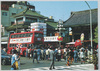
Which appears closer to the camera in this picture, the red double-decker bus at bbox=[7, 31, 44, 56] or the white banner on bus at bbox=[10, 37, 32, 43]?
the red double-decker bus at bbox=[7, 31, 44, 56]

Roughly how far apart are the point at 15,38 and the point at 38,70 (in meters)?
13.2

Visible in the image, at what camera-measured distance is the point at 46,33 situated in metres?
33.6

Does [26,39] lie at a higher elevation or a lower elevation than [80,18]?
lower

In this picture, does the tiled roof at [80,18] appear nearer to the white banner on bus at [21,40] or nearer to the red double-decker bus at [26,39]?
the red double-decker bus at [26,39]

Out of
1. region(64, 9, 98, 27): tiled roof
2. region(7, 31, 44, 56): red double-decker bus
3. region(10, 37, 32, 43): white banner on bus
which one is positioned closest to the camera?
region(7, 31, 44, 56): red double-decker bus

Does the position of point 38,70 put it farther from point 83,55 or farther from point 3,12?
point 3,12

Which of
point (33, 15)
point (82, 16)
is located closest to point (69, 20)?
point (82, 16)

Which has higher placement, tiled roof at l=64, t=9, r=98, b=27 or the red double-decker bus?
tiled roof at l=64, t=9, r=98, b=27

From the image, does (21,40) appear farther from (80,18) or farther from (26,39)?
(80,18)

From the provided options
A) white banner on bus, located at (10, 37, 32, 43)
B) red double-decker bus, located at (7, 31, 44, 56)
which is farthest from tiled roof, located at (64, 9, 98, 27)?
white banner on bus, located at (10, 37, 32, 43)

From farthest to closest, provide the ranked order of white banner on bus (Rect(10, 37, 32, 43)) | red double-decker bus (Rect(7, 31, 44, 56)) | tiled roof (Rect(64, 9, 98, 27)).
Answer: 1. tiled roof (Rect(64, 9, 98, 27))
2. white banner on bus (Rect(10, 37, 32, 43))
3. red double-decker bus (Rect(7, 31, 44, 56))

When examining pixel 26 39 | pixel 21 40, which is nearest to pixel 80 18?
pixel 26 39

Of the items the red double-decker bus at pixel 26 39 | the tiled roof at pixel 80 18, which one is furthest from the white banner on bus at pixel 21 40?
the tiled roof at pixel 80 18

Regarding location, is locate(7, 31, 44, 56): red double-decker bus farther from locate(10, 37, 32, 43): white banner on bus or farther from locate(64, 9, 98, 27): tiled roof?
locate(64, 9, 98, 27): tiled roof
